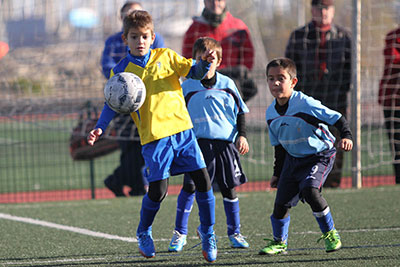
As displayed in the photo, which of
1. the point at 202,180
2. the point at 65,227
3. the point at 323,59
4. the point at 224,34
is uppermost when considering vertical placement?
the point at 224,34

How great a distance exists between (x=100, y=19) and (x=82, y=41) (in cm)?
75

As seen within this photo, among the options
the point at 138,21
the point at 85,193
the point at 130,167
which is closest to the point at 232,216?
the point at 138,21

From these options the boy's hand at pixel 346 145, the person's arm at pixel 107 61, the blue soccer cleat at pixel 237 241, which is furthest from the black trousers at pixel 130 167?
the boy's hand at pixel 346 145

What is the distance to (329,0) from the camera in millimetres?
8078

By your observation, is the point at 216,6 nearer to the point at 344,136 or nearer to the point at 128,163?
the point at 128,163

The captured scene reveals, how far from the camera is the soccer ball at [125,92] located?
4.34 m

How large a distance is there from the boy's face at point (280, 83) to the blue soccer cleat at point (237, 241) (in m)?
1.15

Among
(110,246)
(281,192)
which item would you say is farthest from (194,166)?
(110,246)

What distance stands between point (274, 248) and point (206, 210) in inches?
21.9

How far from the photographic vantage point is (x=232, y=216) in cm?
519

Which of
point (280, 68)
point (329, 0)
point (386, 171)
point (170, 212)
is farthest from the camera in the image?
point (386, 171)

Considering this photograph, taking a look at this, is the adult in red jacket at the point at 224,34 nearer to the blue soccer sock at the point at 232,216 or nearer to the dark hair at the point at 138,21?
the blue soccer sock at the point at 232,216

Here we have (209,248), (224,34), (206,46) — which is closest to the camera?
(209,248)

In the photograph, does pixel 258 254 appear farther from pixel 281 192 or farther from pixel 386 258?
pixel 386 258
